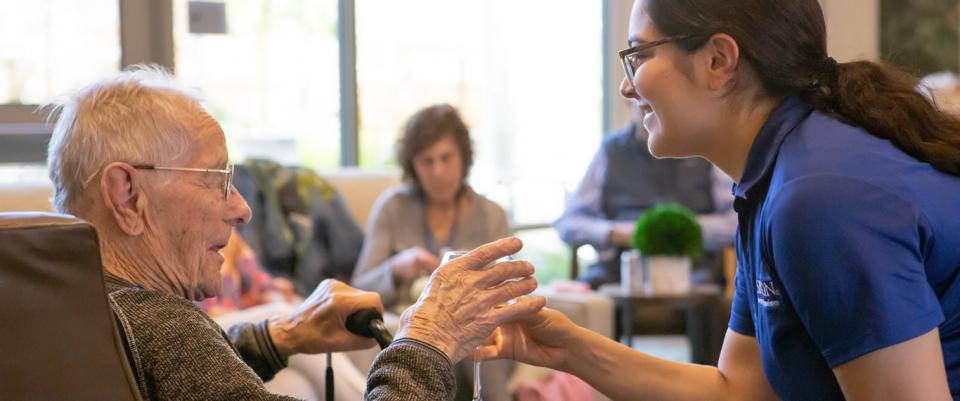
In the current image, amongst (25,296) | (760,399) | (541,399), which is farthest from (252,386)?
(541,399)

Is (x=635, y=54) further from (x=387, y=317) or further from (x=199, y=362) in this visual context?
(x=387, y=317)

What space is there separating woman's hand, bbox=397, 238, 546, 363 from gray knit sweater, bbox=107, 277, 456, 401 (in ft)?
0.13

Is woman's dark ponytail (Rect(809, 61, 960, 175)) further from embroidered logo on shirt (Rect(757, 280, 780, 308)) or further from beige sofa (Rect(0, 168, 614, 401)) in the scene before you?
beige sofa (Rect(0, 168, 614, 401))

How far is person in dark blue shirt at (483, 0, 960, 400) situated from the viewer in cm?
137

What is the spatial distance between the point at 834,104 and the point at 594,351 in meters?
0.57

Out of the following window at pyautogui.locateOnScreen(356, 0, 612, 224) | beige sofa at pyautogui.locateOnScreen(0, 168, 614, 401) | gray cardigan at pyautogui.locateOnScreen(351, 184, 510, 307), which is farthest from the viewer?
window at pyautogui.locateOnScreen(356, 0, 612, 224)

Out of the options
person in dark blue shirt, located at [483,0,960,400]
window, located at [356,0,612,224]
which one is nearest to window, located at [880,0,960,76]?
window, located at [356,0,612,224]

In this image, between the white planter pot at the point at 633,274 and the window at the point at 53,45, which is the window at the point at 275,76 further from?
the white planter pot at the point at 633,274

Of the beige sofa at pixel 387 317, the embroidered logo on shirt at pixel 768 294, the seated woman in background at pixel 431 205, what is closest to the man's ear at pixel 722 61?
the embroidered logo on shirt at pixel 768 294

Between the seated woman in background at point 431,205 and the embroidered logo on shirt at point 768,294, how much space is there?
282 cm

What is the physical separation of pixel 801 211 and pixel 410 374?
54cm

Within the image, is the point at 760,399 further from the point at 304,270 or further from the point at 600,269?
the point at 600,269

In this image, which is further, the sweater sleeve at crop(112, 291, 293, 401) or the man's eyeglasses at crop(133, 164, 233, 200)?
the man's eyeglasses at crop(133, 164, 233, 200)

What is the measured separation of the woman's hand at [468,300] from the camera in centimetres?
158
